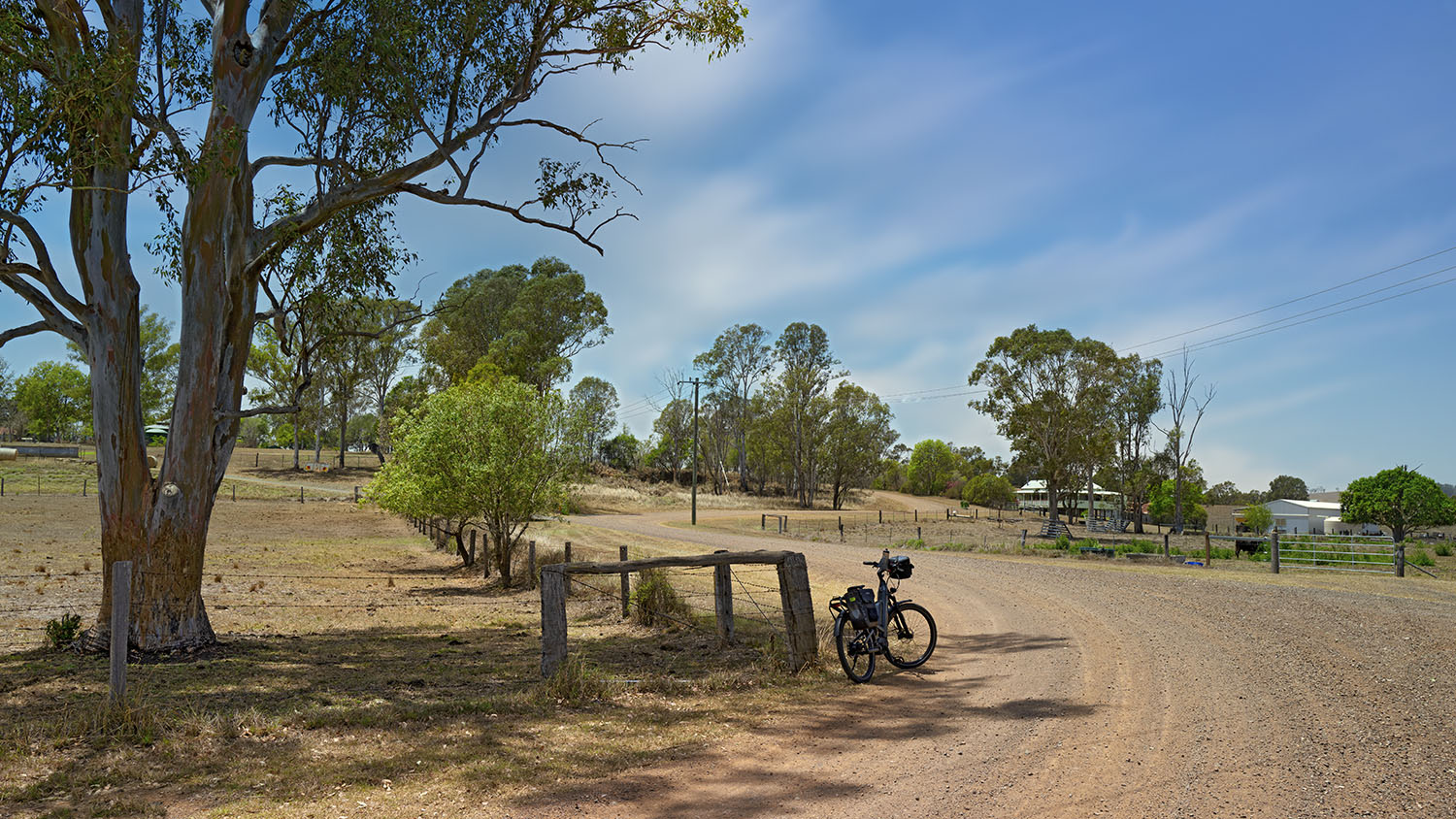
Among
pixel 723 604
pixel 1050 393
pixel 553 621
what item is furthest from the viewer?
pixel 1050 393

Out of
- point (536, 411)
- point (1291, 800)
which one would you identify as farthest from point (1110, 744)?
point (536, 411)

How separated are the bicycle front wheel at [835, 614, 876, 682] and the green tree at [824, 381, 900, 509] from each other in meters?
59.7

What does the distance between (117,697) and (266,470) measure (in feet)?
233

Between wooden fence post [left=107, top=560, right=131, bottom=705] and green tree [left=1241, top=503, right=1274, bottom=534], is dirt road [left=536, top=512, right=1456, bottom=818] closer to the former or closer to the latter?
wooden fence post [left=107, top=560, right=131, bottom=705]

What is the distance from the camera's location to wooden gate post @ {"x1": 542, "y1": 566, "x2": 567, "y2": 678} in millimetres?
8062

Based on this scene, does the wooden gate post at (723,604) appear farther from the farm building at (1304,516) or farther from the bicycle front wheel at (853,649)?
the farm building at (1304,516)

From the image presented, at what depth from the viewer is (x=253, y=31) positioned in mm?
11523

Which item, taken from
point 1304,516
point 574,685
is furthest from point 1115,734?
point 1304,516

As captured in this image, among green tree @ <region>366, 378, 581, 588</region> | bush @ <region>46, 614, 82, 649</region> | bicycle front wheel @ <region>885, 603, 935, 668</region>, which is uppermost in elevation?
green tree @ <region>366, 378, 581, 588</region>

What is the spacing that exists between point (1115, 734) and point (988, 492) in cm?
8954

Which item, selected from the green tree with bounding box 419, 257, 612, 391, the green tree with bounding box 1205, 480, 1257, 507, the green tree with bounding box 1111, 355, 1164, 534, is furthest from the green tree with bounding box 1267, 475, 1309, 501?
the green tree with bounding box 419, 257, 612, 391

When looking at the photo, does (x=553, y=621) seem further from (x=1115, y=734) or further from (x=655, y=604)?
(x=1115, y=734)

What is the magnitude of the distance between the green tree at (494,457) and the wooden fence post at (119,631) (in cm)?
1088

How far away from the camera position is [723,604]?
1027cm
